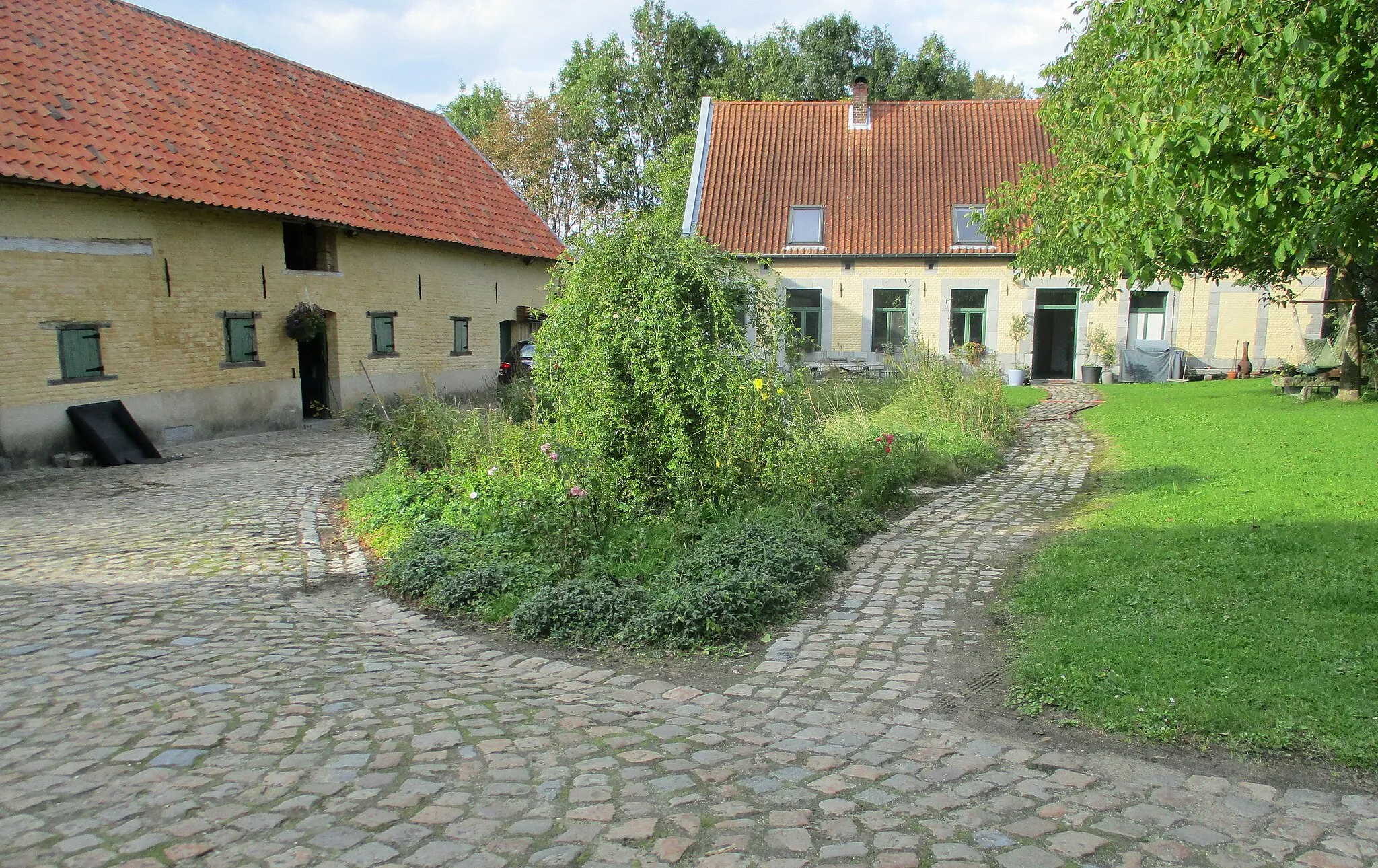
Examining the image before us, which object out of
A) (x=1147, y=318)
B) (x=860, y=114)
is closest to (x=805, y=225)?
(x=860, y=114)

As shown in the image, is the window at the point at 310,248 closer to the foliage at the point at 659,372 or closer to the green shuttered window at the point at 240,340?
the green shuttered window at the point at 240,340

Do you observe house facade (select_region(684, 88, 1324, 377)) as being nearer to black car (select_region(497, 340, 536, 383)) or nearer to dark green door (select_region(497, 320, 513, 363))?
dark green door (select_region(497, 320, 513, 363))

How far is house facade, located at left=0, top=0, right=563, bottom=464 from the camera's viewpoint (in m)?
11.8

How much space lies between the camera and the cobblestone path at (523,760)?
308 centimetres

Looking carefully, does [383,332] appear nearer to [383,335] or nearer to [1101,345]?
[383,335]

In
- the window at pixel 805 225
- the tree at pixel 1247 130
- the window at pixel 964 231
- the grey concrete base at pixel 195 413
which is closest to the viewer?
the tree at pixel 1247 130

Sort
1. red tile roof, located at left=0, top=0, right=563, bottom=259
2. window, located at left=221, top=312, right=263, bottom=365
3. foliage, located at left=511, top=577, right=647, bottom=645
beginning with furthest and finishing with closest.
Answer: window, located at left=221, top=312, right=263, bottom=365 → red tile roof, located at left=0, top=0, right=563, bottom=259 → foliage, located at left=511, top=577, right=647, bottom=645

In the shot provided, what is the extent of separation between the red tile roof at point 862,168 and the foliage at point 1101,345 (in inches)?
138

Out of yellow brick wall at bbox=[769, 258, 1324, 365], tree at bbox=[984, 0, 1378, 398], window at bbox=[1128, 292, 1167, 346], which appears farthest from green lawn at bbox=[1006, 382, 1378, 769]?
window at bbox=[1128, 292, 1167, 346]

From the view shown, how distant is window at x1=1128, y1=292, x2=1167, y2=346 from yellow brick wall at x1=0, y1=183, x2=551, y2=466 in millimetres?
17785

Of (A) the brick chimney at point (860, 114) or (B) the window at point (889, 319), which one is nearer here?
(B) the window at point (889, 319)

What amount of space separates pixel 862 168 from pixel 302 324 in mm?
16664

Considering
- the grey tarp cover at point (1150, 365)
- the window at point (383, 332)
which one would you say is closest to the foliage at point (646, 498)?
the window at point (383, 332)

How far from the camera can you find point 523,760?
3.74 m
